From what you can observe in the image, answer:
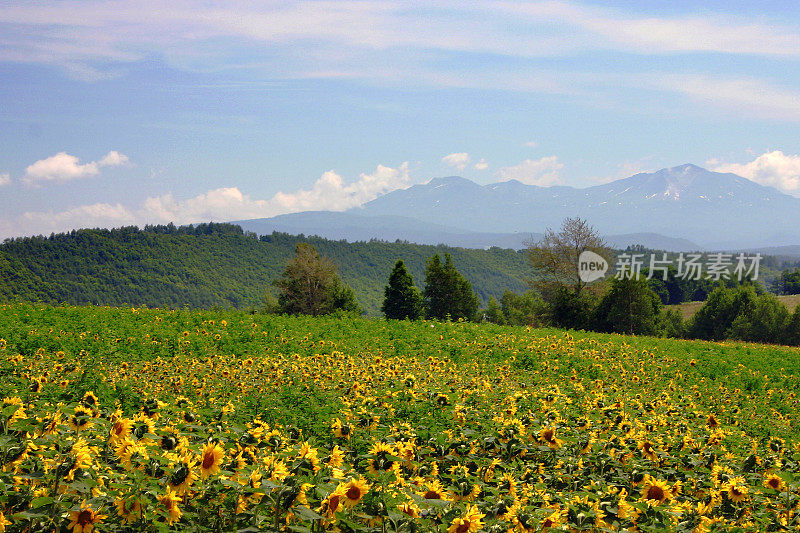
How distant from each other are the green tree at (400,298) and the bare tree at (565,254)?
1016 centimetres

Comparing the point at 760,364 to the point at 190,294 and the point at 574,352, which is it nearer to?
the point at 574,352

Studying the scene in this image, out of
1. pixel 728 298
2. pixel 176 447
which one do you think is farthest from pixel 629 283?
pixel 176 447

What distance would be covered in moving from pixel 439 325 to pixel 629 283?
2299 centimetres

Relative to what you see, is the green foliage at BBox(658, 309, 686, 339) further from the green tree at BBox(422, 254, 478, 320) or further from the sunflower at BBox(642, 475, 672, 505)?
the sunflower at BBox(642, 475, 672, 505)

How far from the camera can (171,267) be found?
151125 mm

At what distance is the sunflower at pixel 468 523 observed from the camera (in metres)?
3.19

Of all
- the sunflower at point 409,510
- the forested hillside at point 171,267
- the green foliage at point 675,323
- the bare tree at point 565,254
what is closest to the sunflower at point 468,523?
the sunflower at point 409,510

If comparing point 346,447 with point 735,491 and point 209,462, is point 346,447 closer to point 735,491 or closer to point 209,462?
point 209,462

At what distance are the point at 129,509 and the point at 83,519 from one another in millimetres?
223

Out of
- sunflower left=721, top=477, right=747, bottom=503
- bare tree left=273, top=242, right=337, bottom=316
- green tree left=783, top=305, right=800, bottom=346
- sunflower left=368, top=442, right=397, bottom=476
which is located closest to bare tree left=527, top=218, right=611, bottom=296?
bare tree left=273, top=242, right=337, bottom=316

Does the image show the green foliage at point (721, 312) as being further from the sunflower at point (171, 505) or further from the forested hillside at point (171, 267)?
the forested hillside at point (171, 267)

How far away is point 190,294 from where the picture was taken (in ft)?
462

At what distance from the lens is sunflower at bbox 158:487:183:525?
3125 mm

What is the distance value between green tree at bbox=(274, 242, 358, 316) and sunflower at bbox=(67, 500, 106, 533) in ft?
152
